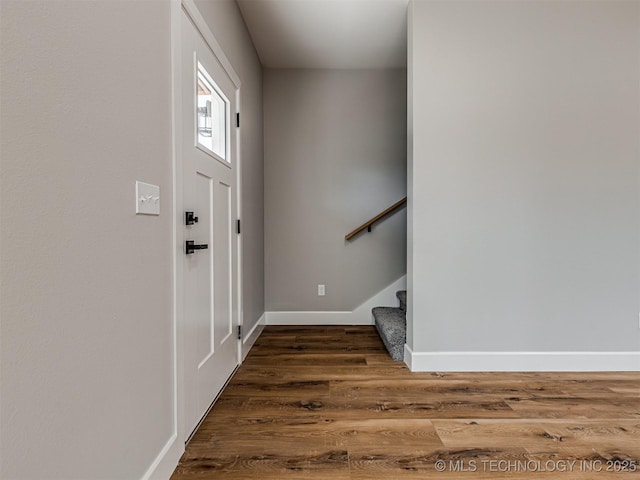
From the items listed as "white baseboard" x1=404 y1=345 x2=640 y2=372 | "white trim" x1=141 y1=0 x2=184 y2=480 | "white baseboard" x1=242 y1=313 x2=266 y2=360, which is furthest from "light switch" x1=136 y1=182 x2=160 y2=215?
"white baseboard" x1=404 y1=345 x2=640 y2=372

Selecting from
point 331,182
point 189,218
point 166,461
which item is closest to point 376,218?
point 331,182

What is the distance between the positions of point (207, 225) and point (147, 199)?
2.09 feet

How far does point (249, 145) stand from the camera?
2760mm

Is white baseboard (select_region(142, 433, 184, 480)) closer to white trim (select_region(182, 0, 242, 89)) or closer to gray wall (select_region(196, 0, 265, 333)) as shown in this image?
gray wall (select_region(196, 0, 265, 333))

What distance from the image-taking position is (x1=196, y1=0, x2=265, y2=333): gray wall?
2.12 m

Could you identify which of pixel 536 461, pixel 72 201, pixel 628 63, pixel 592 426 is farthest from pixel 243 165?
pixel 628 63

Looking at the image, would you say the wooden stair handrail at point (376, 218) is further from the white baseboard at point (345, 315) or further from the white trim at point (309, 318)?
the white trim at point (309, 318)

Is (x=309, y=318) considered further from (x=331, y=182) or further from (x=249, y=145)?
(x=249, y=145)

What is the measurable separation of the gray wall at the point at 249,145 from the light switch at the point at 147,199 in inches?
44.4

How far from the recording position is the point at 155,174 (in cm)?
122

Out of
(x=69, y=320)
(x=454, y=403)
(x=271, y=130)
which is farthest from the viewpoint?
(x=271, y=130)

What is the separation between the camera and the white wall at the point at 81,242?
0.67m

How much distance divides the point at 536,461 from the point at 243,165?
2.35 metres

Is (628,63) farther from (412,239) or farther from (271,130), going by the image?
(271,130)
